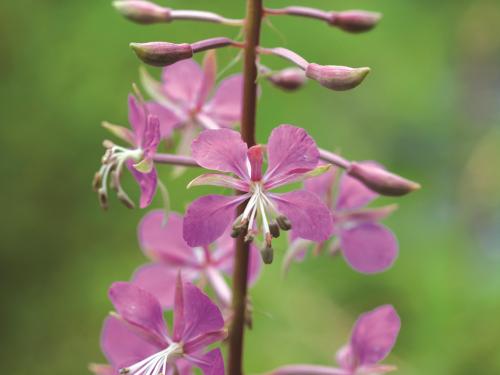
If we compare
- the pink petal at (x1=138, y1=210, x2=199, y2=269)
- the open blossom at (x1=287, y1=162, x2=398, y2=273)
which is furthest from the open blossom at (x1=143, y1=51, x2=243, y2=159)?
the open blossom at (x1=287, y1=162, x2=398, y2=273)

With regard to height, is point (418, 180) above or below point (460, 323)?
above

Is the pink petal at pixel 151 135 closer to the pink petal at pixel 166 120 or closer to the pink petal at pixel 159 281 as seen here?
the pink petal at pixel 166 120

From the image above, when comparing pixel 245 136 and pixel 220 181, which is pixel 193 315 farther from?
pixel 245 136

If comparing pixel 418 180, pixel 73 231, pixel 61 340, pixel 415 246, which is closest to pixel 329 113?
pixel 418 180

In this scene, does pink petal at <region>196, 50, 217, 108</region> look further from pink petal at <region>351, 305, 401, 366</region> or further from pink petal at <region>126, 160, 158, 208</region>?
pink petal at <region>351, 305, 401, 366</region>

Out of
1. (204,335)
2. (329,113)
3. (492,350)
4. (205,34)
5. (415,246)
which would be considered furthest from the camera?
(329,113)

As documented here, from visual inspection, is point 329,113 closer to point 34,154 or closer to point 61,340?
point 34,154

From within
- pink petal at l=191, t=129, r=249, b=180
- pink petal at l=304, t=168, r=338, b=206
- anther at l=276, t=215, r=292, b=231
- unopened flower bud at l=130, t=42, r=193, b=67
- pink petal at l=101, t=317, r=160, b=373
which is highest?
unopened flower bud at l=130, t=42, r=193, b=67
